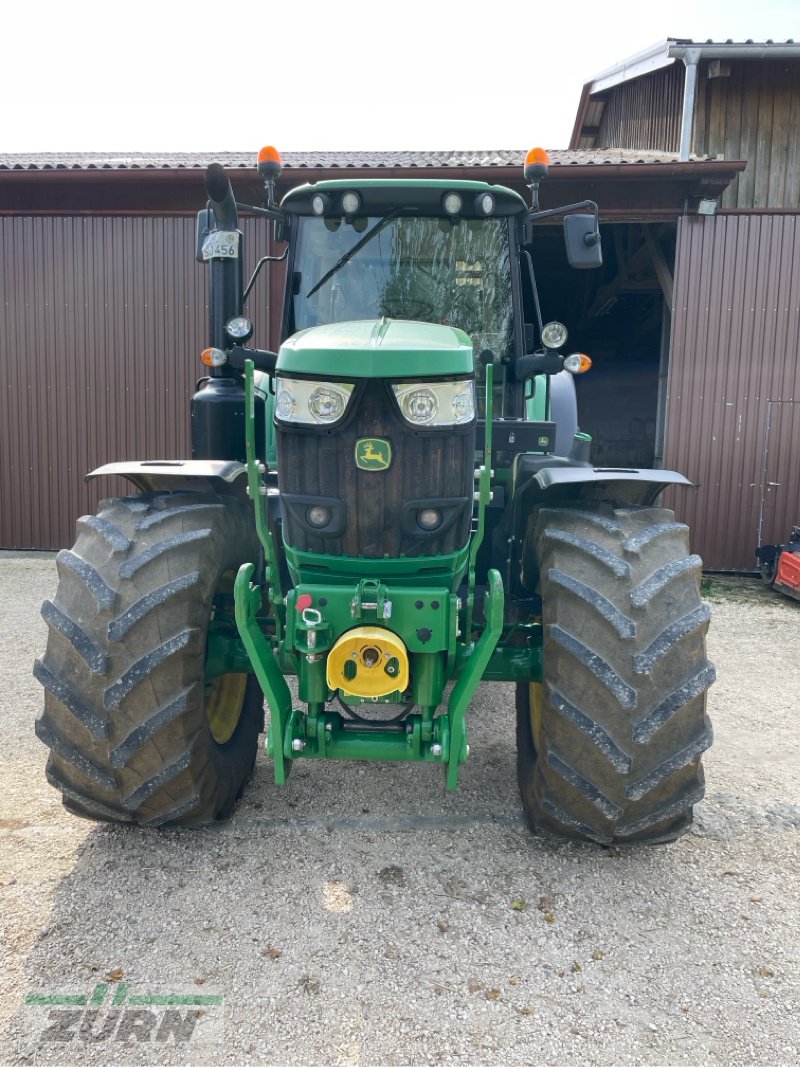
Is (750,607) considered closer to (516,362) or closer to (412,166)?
(516,362)

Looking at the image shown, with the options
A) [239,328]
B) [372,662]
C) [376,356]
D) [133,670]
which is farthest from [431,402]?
[133,670]

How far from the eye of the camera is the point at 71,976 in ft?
7.65

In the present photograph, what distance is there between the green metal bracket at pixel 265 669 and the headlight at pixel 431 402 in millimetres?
782

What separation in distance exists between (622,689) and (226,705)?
177 cm

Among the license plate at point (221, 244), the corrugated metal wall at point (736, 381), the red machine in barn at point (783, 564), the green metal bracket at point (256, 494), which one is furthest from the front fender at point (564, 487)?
the corrugated metal wall at point (736, 381)

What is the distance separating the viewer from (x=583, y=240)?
12.3 ft

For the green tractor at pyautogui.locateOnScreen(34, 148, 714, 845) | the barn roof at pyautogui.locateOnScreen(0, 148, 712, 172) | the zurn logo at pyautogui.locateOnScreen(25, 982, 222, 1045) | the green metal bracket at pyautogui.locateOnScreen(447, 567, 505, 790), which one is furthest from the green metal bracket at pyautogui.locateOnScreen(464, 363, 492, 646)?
the barn roof at pyautogui.locateOnScreen(0, 148, 712, 172)

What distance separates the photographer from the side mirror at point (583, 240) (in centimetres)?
372

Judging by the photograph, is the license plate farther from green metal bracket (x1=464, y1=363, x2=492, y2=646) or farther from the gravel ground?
the gravel ground

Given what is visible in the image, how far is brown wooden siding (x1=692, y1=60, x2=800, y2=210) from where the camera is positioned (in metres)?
9.69

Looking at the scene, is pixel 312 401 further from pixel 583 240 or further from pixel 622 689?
pixel 583 240

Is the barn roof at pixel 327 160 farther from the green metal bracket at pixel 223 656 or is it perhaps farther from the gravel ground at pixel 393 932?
the gravel ground at pixel 393 932

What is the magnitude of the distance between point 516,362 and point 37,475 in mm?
7374

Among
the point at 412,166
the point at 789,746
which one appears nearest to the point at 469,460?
the point at 789,746
